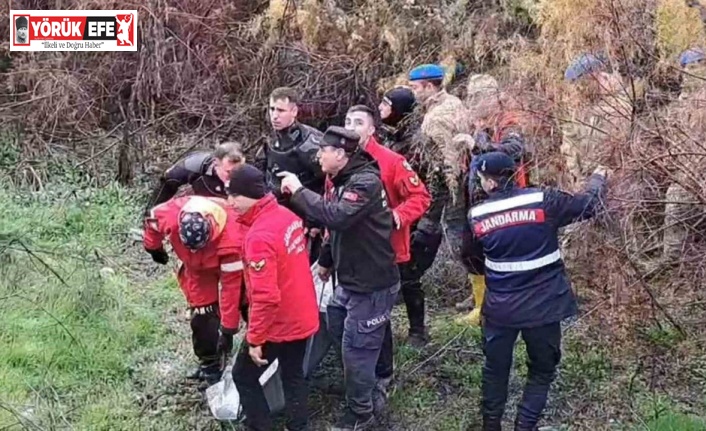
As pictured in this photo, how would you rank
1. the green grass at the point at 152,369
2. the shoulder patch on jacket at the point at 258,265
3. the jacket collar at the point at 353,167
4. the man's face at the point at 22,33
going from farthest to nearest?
the man's face at the point at 22,33 < the green grass at the point at 152,369 < the jacket collar at the point at 353,167 < the shoulder patch on jacket at the point at 258,265

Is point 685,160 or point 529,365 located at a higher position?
point 685,160

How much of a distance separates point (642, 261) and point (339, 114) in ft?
14.0

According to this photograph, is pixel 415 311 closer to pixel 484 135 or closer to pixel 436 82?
pixel 484 135

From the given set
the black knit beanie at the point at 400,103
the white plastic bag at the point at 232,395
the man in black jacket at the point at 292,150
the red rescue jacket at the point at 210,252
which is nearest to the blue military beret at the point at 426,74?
the black knit beanie at the point at 400,103

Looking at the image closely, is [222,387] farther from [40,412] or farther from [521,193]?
[521,193]

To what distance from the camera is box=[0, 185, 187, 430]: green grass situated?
15.9ft

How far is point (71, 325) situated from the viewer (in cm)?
579

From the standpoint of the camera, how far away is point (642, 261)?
4379 millimetres

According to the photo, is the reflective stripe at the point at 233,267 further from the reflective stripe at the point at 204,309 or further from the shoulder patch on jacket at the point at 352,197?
the shoulder patch on jacket at the point at 352,197

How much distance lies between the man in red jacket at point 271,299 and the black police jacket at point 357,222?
16cm

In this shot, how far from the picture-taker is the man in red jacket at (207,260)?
4.50 meters

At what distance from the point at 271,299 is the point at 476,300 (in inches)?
86.0

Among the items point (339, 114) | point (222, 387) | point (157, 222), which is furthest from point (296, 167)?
point (339, 114)

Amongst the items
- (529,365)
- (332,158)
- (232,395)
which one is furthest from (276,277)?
(529,365)
